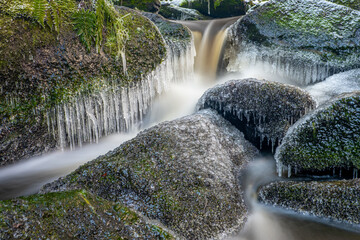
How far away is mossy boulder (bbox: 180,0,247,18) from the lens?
45.8ft

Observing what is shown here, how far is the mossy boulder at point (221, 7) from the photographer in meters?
14.0

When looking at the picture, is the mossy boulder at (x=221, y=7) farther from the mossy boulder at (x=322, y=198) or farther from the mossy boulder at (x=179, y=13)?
the mossy boulder at (x=322, y=198)

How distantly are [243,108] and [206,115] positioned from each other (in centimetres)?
74

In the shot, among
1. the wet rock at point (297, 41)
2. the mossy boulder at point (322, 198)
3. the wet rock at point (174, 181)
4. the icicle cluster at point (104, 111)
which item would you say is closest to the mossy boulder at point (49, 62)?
the icicle cluster at point (104, 111)

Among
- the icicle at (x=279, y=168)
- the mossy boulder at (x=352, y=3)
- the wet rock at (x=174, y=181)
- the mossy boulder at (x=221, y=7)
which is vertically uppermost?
the mossy boulder at (x=221, y=7)

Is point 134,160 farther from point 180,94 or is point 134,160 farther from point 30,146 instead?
point 180,94

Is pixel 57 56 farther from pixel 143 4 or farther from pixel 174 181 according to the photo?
pixel 143 4

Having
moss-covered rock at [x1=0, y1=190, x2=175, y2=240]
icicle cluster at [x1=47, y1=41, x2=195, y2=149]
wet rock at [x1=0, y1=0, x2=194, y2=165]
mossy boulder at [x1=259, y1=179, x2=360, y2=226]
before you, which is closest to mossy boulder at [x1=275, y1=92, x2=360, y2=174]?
mossy boulder at [x1=259, y1=179, x2=360, y2=226]

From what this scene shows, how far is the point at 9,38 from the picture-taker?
4516 millimetres

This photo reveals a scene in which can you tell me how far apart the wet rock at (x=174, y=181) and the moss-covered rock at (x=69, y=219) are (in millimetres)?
778

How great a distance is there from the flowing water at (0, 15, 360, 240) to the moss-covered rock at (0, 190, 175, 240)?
145 centimetres

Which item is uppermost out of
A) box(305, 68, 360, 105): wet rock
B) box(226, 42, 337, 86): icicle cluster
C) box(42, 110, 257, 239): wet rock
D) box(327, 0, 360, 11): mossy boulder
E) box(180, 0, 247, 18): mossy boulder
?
box(180, 0, 247, 18): mossy boulder

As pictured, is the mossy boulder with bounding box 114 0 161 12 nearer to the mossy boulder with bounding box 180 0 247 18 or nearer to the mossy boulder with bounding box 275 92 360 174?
the mossy boulder with bounding box 180 0 247 18

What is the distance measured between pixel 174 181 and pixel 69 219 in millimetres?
1518
